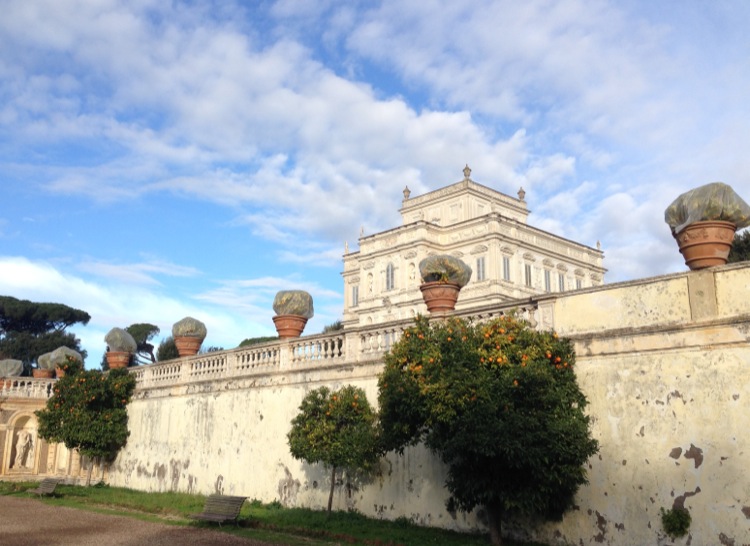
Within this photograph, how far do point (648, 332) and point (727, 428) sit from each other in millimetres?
1821

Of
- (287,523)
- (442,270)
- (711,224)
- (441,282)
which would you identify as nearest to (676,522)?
→ (711,224)

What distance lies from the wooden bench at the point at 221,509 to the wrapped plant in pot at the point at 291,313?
17.2 ft

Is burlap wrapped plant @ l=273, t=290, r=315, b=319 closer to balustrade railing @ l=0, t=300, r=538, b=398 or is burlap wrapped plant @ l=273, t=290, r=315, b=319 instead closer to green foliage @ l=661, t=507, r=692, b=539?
balustrade railing @ l=0, t=300, r=538, b=398

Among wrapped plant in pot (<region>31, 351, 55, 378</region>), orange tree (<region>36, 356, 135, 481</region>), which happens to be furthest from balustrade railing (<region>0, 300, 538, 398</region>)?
wrapped plant in pot (<region>31, 351, 55, 378</region>)

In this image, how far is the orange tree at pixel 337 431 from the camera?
1398 centimetres

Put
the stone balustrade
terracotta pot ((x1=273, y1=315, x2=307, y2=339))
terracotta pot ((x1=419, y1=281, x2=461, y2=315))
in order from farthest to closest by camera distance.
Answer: terracotta pot ((x1=273, y1=315, x2=307, y2=339))
the stone balustrade
terracotta pot ((x1=419, y1=281, x2=461, y2=315))

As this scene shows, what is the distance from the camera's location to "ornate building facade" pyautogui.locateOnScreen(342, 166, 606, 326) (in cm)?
5922

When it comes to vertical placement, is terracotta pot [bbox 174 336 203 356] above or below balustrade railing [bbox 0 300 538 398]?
above

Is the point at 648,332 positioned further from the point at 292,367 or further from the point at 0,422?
the point at 0,422

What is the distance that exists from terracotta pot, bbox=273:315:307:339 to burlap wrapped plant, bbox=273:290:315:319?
11 cm

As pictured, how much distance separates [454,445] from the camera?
36.3 feet

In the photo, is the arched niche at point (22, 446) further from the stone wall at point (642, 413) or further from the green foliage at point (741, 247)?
the green foliage at point (741, 247)

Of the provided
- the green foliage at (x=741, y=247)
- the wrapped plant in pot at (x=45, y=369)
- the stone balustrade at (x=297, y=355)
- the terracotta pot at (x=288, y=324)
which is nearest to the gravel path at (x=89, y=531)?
the stone balustrade at (x=297, y=355)

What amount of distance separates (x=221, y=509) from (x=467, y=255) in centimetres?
4754
